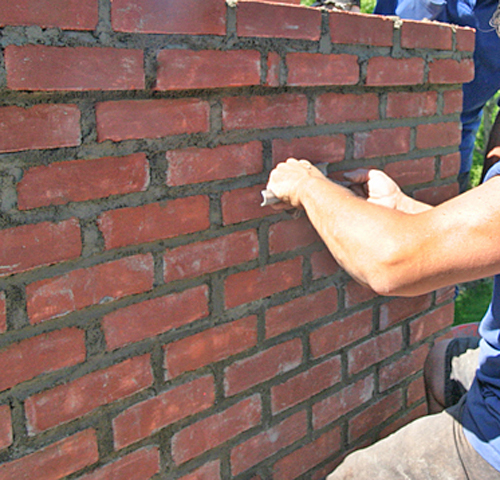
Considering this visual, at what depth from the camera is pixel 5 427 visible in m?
1.20

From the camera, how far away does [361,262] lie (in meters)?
1.34

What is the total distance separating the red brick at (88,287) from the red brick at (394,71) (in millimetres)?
1004

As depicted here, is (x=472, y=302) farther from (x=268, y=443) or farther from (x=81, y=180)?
(x=81, y=180)

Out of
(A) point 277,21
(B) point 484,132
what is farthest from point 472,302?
(A) point 277,21

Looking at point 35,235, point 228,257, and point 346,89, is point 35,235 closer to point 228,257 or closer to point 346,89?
point 228,257

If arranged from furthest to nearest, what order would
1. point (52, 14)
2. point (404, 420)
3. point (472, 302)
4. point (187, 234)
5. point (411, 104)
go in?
point (472, 302) → point (404, 420) → point (411, 104) → point (187, 234) → point (52, 14)

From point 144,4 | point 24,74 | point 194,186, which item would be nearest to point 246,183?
point 194,186

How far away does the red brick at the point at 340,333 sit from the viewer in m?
1.86

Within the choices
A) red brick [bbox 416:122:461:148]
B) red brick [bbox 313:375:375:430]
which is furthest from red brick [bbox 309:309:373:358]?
red brick [bbox 416:122:461:148]

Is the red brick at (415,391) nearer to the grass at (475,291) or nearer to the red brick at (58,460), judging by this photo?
the red brick at (58,460)

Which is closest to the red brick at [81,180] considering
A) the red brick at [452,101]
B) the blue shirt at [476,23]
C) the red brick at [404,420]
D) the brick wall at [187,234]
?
the brick wall at [187,234]

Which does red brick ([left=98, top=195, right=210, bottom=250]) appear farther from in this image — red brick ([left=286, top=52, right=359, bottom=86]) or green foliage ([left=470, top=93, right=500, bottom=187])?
green foliage ([left=470, top=93, right=500, bottom=187])

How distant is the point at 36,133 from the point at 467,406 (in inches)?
56.4

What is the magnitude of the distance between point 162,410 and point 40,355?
0.39 meters
